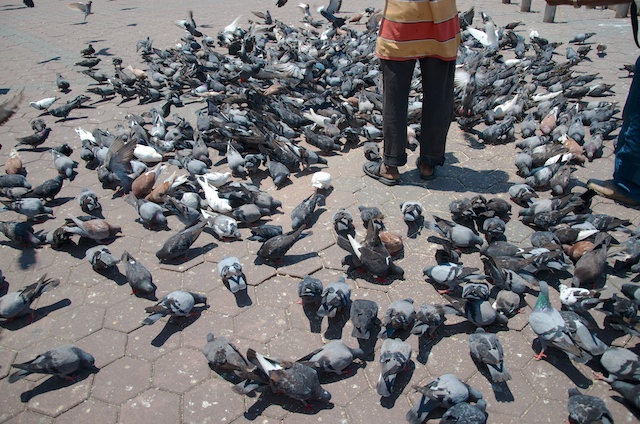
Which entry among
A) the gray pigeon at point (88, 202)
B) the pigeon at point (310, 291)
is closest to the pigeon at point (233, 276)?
the pigeon at point (310, 291)

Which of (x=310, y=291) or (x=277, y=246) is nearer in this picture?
(x=310, y=291)

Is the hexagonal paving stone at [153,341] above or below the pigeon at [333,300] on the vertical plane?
below

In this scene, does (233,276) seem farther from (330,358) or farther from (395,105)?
(395,105)

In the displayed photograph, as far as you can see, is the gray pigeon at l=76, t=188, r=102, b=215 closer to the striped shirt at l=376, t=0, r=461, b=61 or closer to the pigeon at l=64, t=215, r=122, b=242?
the pigeon at l=64, t=215, r=122, b=242

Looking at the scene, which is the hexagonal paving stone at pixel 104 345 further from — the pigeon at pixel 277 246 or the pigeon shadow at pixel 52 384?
the pigeon at pixel 277 246

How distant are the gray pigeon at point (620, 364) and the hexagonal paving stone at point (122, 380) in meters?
3.09

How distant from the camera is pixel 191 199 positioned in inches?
180

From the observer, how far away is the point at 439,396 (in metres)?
2.51

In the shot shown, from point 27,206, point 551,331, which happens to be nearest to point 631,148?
point 551,331

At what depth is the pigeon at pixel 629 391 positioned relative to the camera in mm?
2496

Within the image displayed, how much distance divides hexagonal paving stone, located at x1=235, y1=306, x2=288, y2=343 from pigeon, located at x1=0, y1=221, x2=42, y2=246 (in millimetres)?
2446

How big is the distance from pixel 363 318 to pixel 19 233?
139 inches

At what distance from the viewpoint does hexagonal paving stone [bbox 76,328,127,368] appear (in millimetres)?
3051

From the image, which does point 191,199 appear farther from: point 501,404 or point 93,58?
point 93,58
